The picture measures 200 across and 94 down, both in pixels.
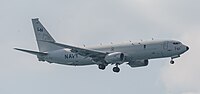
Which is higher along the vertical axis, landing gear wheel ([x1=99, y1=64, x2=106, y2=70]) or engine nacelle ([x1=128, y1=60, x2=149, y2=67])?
engine nacelle ([x1=128, y1=60, x2=149, y2=67])

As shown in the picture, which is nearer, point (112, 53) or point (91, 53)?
point (112, 53)

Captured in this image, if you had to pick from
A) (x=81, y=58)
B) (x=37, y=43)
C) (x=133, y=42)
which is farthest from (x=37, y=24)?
(x=133, y=42)

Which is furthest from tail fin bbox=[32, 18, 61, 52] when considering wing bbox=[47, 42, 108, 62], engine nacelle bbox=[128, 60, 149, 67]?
engine nacelle bbox=[128, 60, 149, 67]

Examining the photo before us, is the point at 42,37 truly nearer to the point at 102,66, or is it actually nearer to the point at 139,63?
the point at 102,66

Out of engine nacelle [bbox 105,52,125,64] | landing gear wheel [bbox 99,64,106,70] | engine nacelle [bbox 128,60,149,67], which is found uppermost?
engine nacelle [bbox 105,52,125,64]

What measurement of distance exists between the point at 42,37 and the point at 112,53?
19.4m

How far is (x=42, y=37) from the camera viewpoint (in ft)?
472

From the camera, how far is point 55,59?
5423 inches

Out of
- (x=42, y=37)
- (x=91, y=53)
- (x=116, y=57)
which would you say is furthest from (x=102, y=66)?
(x=42, y=37)

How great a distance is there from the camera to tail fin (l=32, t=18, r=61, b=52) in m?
141

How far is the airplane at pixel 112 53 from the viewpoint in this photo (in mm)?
125250

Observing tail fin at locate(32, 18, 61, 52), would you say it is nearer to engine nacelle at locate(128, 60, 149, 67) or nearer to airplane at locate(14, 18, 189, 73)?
airplane at locate(14, 18, 189, 73)

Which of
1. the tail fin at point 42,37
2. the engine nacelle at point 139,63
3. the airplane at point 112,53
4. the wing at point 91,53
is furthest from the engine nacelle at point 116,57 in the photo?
the tail fin at point 42,37

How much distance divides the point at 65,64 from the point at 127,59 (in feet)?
46.5
